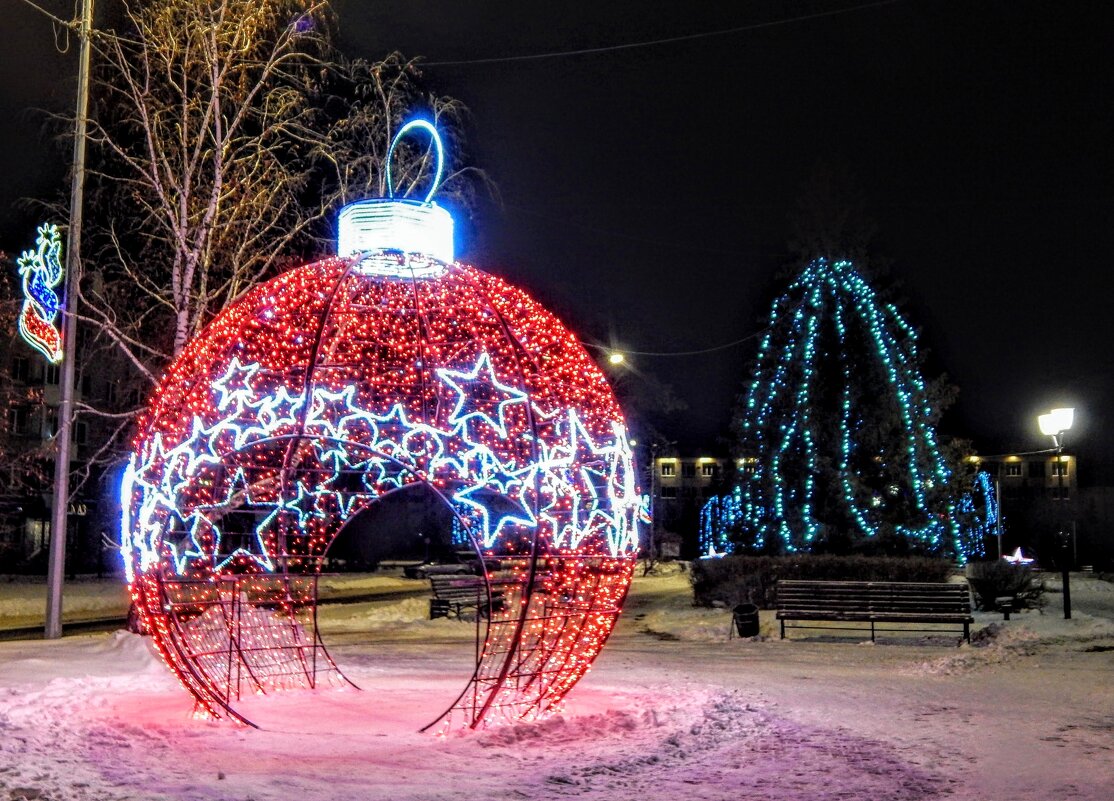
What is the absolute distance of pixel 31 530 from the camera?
42.1 m

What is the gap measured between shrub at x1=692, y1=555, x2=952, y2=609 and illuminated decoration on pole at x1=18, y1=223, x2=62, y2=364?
38.1 feet

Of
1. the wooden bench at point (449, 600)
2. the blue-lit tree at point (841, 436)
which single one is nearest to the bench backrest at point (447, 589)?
the wooden bench at point (449, 600)

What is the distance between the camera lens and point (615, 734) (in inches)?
325

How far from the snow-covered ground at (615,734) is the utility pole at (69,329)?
2.02 m

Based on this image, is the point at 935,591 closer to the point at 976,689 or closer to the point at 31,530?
the point at 976,689

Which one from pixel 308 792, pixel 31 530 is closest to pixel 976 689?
pixel 308 792

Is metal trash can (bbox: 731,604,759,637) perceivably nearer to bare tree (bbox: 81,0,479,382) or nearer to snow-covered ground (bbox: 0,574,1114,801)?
snow-covered ground (bbox: 0,574,1114,801)

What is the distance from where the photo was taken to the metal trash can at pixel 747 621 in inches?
647

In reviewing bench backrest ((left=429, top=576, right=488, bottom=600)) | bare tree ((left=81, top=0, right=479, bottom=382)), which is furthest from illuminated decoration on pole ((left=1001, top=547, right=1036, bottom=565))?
bare tree ((left=81, top=0, right=479, bottom=382))

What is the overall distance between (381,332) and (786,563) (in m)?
9.78

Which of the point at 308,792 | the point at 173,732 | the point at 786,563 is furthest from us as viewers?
the point at 786,563

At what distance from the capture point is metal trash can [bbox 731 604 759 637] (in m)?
16.4

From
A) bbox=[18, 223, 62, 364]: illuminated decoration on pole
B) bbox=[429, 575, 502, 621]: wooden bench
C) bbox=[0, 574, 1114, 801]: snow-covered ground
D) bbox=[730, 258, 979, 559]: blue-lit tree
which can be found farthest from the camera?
bbox=[730, 258, 979, 559]: blue-lit tree

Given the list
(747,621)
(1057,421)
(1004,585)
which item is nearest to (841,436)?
(1057,421)
